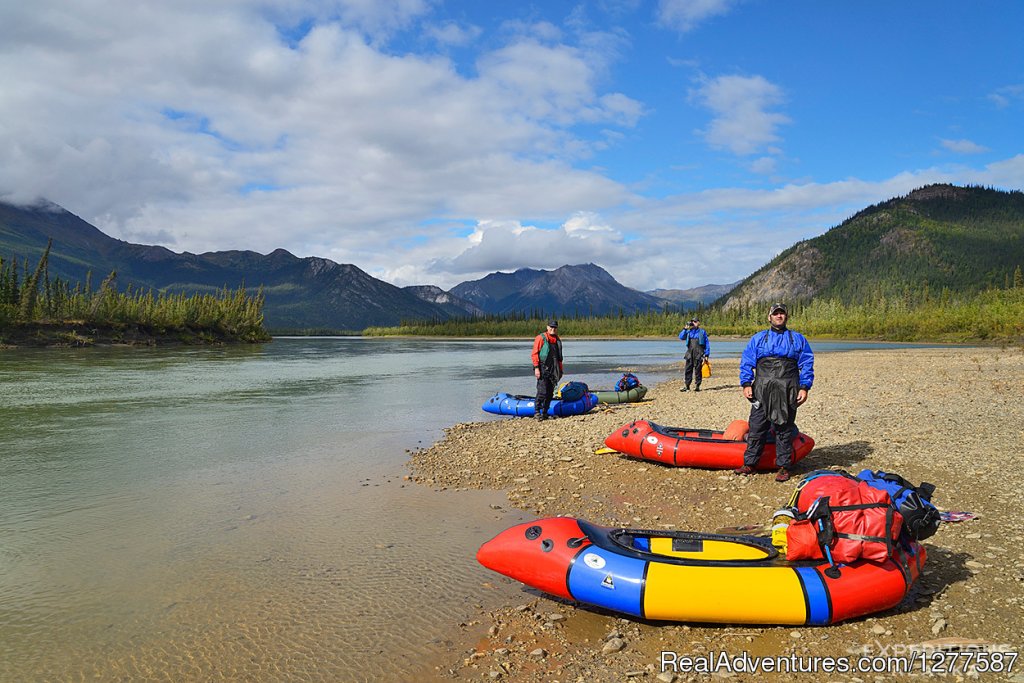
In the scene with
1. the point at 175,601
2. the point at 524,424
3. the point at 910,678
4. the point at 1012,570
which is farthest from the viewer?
the point at 524,424

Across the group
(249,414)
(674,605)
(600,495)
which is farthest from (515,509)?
(249,414)

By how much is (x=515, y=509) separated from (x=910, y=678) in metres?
6.56

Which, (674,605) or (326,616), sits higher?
(674,605)

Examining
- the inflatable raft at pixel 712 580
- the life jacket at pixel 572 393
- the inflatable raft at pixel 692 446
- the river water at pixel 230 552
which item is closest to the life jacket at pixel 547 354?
the life jacket at pixel 572 393

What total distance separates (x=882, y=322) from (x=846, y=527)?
135298 millimetres

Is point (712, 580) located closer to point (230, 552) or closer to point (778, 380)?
point (778, 380)

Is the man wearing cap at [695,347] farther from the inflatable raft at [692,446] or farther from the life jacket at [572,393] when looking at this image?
the inflatable raft at [692,446]

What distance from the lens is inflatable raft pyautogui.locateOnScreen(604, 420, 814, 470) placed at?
11484 mm

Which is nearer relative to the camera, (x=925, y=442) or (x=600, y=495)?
(x=600, y=495)

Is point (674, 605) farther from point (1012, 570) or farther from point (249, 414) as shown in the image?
point (249, 414)

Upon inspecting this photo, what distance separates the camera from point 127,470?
48.7 feet

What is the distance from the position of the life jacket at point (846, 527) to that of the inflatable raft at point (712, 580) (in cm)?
13

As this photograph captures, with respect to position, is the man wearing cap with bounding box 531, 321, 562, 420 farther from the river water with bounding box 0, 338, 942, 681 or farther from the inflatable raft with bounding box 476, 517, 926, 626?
the inflatable raft with bounding box 476, 517, 926, 626

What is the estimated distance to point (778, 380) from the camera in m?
10.5
